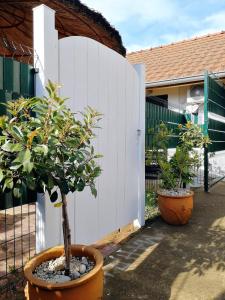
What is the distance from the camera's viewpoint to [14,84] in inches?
91.2

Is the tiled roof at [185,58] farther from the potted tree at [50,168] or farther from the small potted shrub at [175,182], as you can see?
the potted tree at [50,168]

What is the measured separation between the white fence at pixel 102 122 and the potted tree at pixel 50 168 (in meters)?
0.55

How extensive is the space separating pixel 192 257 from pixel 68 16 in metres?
3.72

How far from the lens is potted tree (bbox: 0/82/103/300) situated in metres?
1.60

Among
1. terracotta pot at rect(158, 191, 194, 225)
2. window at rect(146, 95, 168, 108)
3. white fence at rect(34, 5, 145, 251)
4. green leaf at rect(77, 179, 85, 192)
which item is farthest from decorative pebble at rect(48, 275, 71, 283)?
window at rect(146, 95, 168, 108)

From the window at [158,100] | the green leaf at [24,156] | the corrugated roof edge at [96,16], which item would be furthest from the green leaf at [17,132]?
the window at [158,100]

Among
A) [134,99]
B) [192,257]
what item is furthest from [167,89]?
[192,257]

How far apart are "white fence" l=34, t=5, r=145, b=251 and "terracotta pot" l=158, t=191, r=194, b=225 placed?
→ 433 mm

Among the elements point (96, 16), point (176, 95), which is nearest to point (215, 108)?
point (176, 95)

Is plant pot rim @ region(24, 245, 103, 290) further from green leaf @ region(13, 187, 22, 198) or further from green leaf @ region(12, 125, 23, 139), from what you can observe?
green leaf @ region(12, 125, 23, 139)

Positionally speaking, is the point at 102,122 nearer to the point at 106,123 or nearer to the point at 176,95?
the point at 106,123

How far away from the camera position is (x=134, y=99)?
4.14 m

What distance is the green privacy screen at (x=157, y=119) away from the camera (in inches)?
201

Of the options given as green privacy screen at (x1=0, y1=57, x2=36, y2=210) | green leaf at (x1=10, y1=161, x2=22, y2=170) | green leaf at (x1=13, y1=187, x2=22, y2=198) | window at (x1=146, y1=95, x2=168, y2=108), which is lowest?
green leaf at (x1=13, y1=187, x2=22, y2=198)
